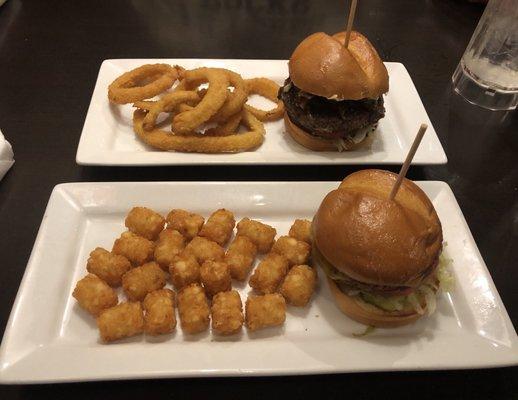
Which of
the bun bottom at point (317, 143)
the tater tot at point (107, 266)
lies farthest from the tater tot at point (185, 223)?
the bun bottom at point (317, 143)

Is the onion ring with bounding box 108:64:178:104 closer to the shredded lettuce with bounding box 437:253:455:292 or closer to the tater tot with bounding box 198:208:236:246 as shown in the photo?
the tater tot with bounding box 198:208:236:246

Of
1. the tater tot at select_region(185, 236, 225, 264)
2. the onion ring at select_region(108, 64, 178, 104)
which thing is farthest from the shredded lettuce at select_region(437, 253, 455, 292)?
the onion ring at select_region(108, 64, 178, 104)

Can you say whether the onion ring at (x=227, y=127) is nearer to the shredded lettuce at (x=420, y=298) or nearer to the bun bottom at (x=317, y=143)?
the bun bottom at (x=317, y=143)

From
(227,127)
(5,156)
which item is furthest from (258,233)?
(5,156)

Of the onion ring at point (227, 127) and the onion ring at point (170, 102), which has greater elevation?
the onion ring at point (170, 102)

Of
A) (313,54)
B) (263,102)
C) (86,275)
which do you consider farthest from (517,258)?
(86,275)

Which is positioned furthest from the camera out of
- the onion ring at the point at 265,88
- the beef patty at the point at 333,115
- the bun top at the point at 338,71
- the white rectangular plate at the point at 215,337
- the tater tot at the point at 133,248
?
the onion ring at the point at 265,88

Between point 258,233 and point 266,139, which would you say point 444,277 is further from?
point 266,139

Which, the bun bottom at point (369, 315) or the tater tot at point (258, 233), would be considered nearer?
the bun bottom at point (369, 315)
